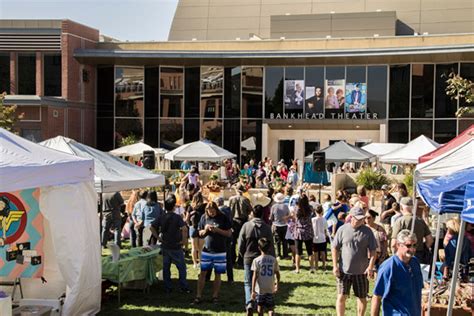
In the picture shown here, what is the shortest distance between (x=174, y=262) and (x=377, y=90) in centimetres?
2796

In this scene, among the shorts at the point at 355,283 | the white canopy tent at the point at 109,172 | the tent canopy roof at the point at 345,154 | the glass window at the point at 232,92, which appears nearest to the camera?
the shorts at the point at 355,283

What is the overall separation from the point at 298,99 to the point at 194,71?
652cm

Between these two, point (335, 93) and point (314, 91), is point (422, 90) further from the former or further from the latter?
point (314, 91)

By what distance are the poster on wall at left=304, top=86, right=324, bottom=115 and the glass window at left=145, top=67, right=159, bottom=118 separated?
899 centimetres

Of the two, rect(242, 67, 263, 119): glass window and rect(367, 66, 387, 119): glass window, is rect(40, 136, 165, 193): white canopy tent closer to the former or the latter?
rect(367, 66, 387, 119): glass window

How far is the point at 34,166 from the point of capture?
8.20 m

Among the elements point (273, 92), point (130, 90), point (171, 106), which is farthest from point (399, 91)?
point (130, 90)

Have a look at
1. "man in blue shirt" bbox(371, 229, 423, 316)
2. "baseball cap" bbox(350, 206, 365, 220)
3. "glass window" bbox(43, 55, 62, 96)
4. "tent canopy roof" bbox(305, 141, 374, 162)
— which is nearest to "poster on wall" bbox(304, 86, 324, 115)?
"glass window" bbox(43, 55, 62, 96)

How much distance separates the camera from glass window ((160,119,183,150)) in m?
39.1

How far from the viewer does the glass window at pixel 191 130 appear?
38875 mm

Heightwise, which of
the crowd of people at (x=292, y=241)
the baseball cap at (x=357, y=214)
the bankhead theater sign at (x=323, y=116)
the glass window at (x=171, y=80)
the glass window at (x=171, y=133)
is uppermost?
the glass window at (x=171, y=80)

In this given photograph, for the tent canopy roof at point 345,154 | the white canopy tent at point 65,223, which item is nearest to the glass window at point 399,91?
the tent canopy roof at point 345,154

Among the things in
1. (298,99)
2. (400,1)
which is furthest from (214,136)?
(400,1)

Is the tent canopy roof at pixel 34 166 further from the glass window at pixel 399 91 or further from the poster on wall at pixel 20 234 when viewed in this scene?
the glass window at pixel 399 91
